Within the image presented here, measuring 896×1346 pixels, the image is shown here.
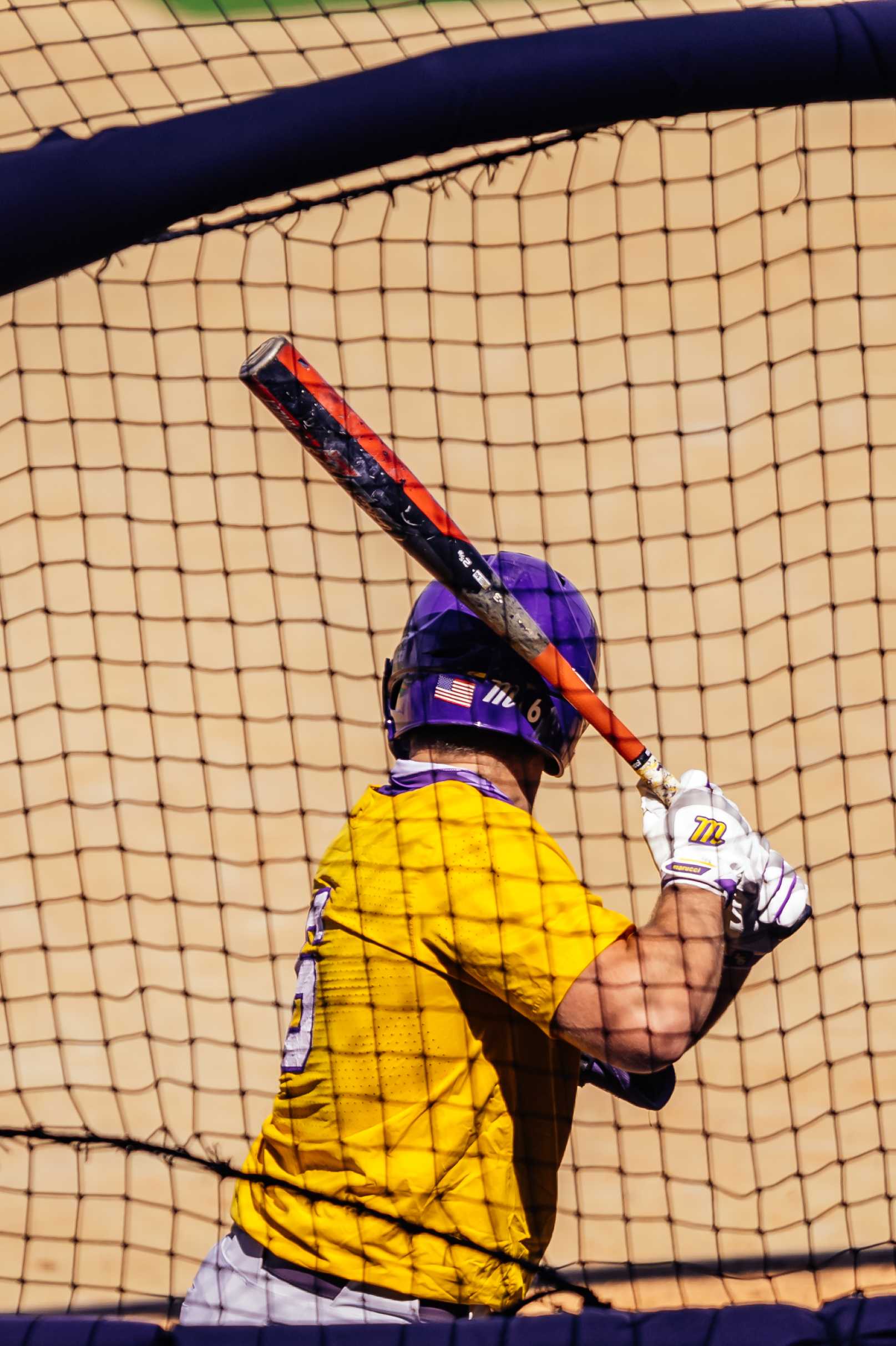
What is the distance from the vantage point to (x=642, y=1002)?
2.41 metres

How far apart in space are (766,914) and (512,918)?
0.81 meters

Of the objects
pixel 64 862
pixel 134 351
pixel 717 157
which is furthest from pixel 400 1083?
pixel 717 157

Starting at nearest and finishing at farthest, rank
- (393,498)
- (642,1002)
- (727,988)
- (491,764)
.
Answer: (642,1002) < (491,764) < (727,988) < (393,498)

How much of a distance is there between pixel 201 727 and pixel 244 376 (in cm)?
348

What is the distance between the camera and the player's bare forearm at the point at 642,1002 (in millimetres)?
2412

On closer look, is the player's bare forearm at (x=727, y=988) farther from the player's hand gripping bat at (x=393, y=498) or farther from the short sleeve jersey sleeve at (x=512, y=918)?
the player's hand gripping bat at (x=393, y=498)

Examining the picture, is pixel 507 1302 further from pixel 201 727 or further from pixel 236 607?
pixel 236 607

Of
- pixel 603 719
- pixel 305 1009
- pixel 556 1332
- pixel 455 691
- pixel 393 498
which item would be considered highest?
pixel 393 498

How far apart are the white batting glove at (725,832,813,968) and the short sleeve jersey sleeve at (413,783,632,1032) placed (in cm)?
50

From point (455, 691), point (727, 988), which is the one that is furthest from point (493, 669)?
point (727, 988)

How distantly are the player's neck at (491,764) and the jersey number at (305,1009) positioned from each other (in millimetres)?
345

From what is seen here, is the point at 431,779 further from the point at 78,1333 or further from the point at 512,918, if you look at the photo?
the point at 78,1333

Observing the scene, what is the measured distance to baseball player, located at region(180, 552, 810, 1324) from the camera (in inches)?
96.8

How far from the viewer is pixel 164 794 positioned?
5.96m
